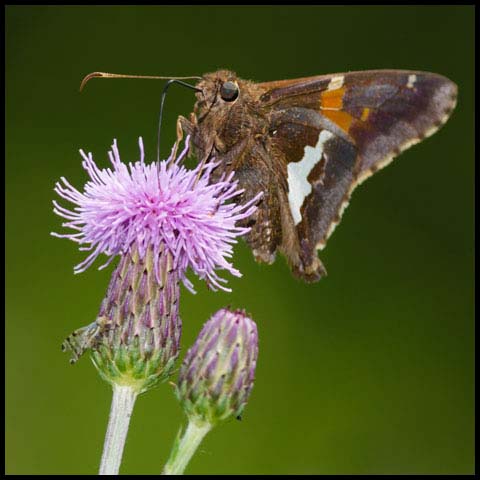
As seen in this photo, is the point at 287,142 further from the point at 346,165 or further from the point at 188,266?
the point at 188,266

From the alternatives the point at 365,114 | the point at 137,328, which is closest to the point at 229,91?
the point at 365,114

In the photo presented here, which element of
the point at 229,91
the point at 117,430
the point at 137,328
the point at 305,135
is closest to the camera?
the point at 117,430

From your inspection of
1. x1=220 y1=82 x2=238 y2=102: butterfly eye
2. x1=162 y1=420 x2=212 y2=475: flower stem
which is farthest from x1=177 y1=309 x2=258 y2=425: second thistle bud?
x1=220 y1=82 x2=238 y2=102: butterfly eye

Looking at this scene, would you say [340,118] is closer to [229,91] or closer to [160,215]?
[229,91]

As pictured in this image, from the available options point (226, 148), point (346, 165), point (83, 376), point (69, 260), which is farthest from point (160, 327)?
point (69, 260)

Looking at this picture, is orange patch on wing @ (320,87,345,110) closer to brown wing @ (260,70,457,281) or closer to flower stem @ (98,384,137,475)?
brown wing @ (260,70,457,281)

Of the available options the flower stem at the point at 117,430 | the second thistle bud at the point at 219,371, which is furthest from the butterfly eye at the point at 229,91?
the flower stem at the point at 117,430
